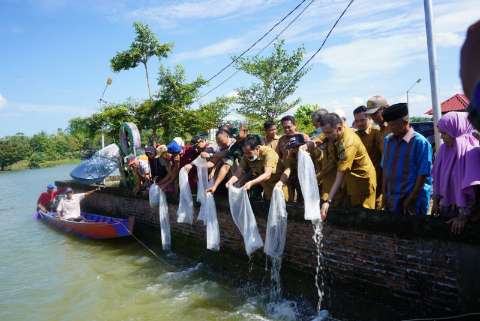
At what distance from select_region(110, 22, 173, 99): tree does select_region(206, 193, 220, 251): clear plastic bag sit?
15.8 metres

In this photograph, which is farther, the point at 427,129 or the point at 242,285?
the point at 427,129

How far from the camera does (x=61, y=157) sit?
97750 millimetres

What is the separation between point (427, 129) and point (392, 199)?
849 centimetres

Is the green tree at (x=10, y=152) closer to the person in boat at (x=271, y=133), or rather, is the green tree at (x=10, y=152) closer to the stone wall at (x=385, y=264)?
the person in boat at (x=271, y=133)

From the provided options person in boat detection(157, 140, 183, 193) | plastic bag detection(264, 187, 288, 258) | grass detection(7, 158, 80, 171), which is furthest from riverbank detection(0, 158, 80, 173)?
plastic bag detection(264, 187, 288, 258)

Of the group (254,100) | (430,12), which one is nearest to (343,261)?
(430,12)

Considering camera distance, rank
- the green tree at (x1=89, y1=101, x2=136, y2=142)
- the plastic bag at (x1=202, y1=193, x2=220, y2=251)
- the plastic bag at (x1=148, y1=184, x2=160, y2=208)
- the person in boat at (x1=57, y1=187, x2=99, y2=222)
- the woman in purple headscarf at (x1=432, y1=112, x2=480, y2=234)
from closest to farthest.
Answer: the woman in purple headscarf at (x1=432, y1=112, x2=480, y2=234) → the plastic bag at (x1=202, y1=193, x2=220, y2=251) → the plastic bag at (x1=148, y1=184, x2=160, y2=208) → the person in boat at (x1=57, y1=187, x2=99, y2=222) → the green tree at (x1=89, y1=101, x2=136, y2=142)

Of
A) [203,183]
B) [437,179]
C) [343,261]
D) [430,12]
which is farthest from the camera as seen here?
[203,183]

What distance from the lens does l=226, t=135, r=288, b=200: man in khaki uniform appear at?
18.7ft

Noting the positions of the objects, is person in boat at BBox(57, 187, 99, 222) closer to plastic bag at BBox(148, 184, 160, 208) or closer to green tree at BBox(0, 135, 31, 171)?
plastic bag at BBox(148, 184, 160, 208)

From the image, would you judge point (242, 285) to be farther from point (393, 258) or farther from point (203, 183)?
point (393, 258)

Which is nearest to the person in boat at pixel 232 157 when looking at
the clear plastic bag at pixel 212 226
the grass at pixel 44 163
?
the clear plastic bag at pixel 212 226

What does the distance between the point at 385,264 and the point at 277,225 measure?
1511 millimetres

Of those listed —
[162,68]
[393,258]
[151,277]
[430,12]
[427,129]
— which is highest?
[162,68]
